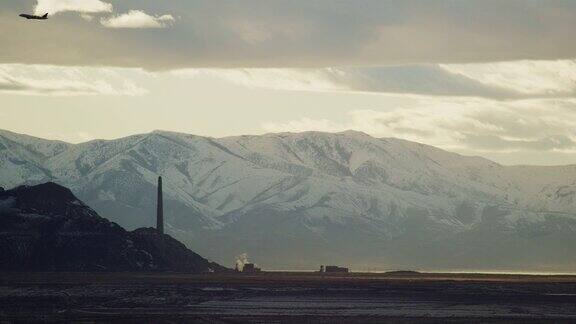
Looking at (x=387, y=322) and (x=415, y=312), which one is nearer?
(x=387, y=322)

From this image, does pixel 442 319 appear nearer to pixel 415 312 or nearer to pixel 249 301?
pixel 415 312

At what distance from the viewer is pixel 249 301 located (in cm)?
19975

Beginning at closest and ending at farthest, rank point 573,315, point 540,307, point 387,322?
point 387,322 < point 573,315 < point 540,307

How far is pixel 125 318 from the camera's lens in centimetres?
16562

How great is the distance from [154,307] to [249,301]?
19.5 metres

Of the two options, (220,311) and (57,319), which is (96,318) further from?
(220,311)

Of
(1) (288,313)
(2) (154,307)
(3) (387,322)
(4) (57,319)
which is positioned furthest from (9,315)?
(3) (387,322)

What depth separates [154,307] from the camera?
605ft

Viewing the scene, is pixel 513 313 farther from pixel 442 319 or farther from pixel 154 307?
pixel 154 307

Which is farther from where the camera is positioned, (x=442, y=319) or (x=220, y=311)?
(x=220, y=311)

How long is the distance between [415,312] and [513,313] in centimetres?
A: 1257

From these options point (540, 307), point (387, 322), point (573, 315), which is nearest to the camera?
point (387, 322)

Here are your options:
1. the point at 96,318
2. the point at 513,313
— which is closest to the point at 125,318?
the point at 96,318

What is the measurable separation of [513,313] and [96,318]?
53.5 meters
